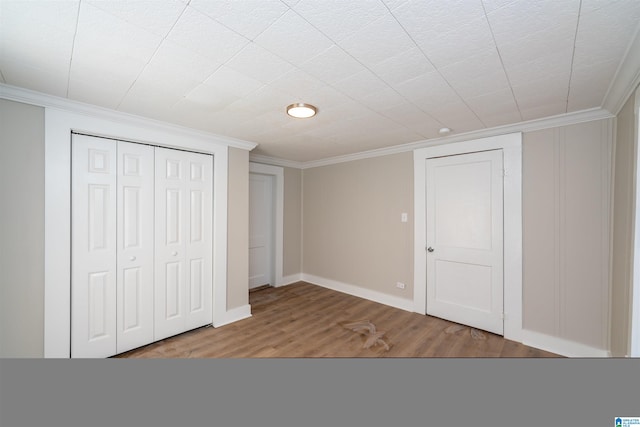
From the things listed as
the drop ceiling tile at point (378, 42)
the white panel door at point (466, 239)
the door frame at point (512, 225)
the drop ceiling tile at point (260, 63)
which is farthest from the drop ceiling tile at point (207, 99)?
the door frame at point (512, 225)

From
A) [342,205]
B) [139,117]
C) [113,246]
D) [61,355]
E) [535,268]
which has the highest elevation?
[139,117]

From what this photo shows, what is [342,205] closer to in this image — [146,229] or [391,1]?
[146,229]

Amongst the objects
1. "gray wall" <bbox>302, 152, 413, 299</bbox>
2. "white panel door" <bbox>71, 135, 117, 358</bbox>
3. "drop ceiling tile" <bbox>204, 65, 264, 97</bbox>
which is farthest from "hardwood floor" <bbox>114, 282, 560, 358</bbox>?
"drop ceiling tile" <bbox>204, 65, 264, 97</bbox>

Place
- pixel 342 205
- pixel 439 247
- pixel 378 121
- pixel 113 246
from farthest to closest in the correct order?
pixel 342 205 → pixel 439 247 → pixel 378 121 → pixel 113 246

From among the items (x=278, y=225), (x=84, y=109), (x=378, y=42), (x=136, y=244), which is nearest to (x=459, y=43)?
(x=378, y=42)

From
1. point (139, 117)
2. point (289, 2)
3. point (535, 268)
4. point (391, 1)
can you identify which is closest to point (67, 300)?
point (139, 117)

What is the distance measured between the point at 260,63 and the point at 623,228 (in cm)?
288

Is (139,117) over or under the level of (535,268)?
over

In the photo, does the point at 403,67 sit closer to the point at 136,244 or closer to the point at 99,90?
the point at 99,90

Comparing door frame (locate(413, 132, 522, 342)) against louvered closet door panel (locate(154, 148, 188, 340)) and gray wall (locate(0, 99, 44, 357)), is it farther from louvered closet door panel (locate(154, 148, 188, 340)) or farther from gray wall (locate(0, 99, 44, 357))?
gray wall (locate(0, 99, 44, 357))

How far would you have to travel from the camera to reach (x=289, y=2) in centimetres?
114

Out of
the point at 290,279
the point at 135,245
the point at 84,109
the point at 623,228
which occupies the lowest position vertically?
the point at 290,279

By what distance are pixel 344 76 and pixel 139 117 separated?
1981mm

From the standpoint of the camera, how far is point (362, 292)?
13.5ft
